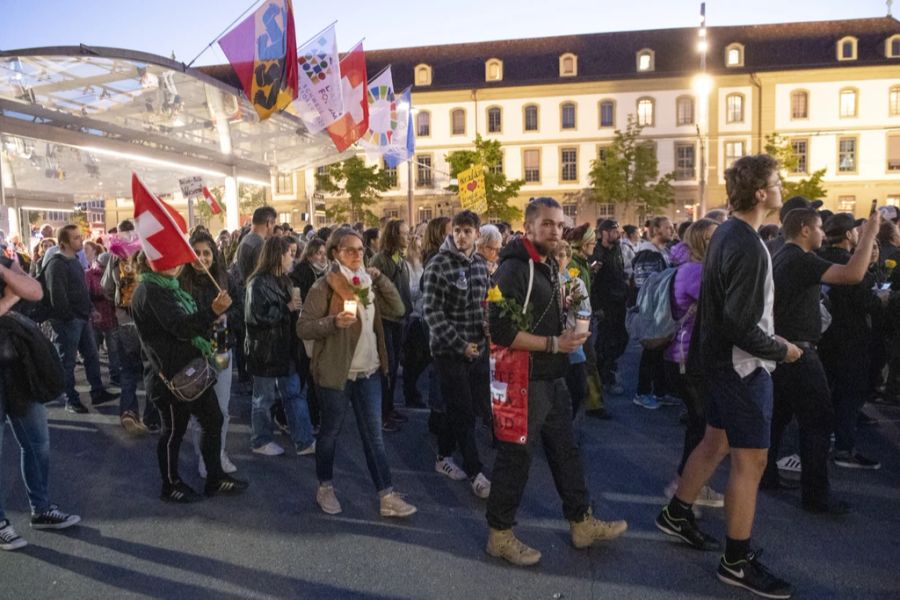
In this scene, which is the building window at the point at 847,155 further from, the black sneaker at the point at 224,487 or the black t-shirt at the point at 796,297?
the black sneaker at the point at 224,487

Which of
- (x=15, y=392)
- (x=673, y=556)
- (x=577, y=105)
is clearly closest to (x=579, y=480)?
(x=673, y=556)

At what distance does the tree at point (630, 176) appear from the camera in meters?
43.8

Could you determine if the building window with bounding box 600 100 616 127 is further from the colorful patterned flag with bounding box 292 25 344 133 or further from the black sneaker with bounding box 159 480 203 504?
the black sneaker with bounding box 159 480 203 504

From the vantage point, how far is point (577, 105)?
1969 inches

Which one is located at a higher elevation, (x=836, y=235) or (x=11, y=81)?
(x=11, y=81)

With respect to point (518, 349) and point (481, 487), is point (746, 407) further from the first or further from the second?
point (481, 487)

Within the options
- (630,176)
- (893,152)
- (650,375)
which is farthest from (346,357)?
(893,152)

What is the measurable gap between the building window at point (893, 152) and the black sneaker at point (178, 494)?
170 ft

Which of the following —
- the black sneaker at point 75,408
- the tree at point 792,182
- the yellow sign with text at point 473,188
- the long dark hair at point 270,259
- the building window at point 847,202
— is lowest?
the black sneaker at point 75,408

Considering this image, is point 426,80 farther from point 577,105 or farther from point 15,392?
point 15,392

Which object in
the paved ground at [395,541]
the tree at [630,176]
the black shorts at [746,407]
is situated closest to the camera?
the black shorts at [746,407]

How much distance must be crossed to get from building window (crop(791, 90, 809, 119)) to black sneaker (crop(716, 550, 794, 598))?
50005 millimetres

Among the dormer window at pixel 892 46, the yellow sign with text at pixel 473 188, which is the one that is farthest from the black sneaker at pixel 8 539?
the dormer window at pixel 892 46

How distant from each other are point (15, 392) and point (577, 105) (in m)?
49.1
